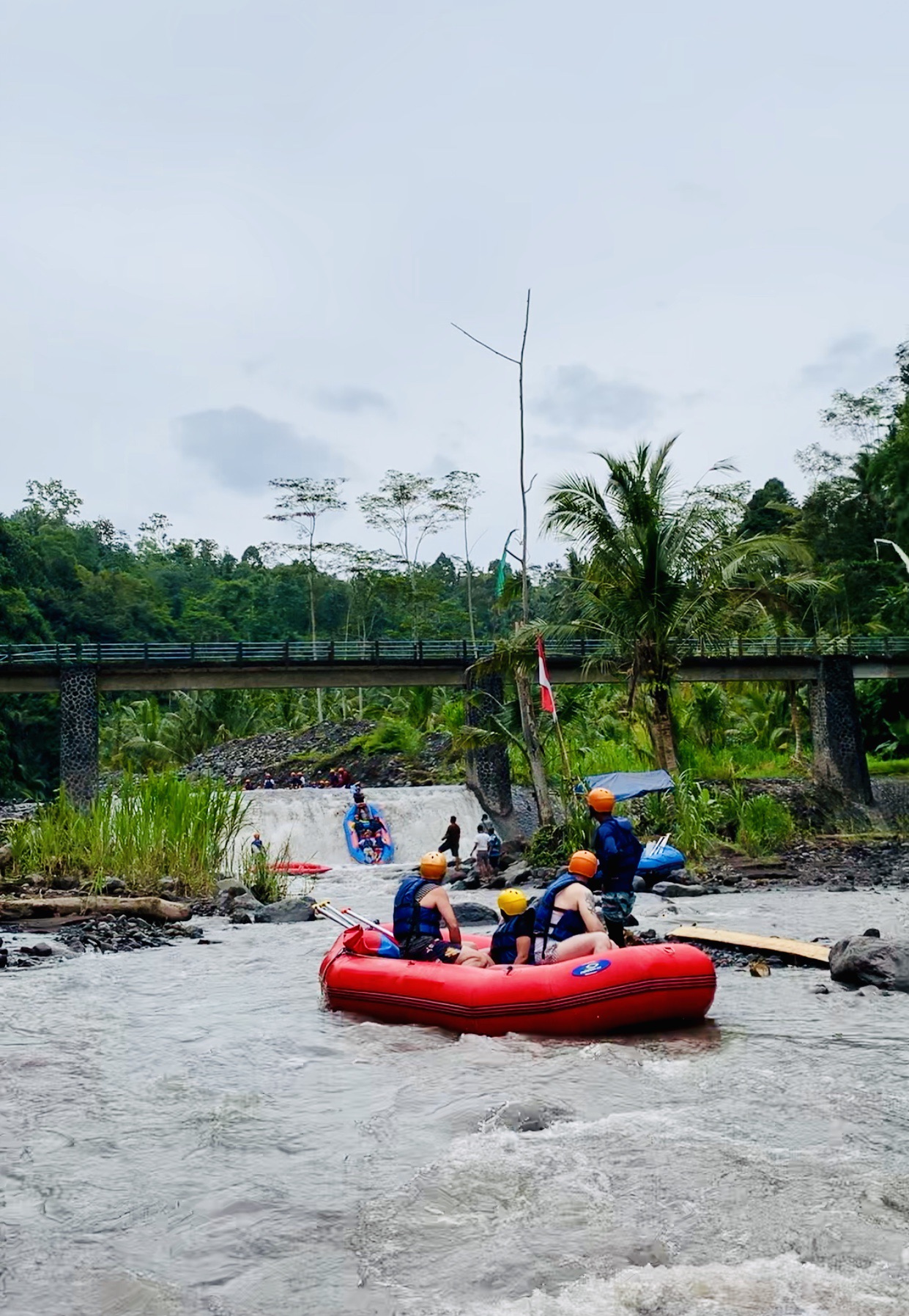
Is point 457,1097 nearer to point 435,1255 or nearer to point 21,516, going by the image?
point 435,1255

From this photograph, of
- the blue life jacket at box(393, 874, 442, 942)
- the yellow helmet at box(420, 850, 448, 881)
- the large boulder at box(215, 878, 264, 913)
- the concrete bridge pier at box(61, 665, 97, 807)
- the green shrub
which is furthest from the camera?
the concrete bridge pier at box(61, 665, 97, 807)

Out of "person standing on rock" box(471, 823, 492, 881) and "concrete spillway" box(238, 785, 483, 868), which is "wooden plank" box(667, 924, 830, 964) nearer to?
"person standing on rock" box(471, 823, 492, 881)

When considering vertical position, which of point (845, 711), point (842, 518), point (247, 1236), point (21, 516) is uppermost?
point (21, 516)

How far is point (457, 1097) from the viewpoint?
8.02 m

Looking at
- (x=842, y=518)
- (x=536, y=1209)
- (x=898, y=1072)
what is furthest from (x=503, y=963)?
(x=842, y=518)

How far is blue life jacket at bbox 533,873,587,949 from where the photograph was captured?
9875 millimetres

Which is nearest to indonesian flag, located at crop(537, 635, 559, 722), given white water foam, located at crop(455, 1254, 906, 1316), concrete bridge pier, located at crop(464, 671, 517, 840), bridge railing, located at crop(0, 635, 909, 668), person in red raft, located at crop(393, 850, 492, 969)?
bridge railing, located at crop(0, 635, 909, 668)

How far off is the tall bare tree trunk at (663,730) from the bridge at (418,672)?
279 centimetres

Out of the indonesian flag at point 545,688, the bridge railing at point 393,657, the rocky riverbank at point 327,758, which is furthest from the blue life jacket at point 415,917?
the rocky riverbank at point 327,758

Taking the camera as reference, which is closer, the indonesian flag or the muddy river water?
the muddy river water

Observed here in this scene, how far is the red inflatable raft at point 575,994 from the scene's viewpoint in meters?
9.23

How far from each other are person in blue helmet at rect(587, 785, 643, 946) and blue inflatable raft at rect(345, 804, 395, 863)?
19.7 metres

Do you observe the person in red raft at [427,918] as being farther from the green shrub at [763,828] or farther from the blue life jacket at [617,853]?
the green shrub at [763,828]

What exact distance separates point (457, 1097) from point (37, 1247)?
303 centimetres
